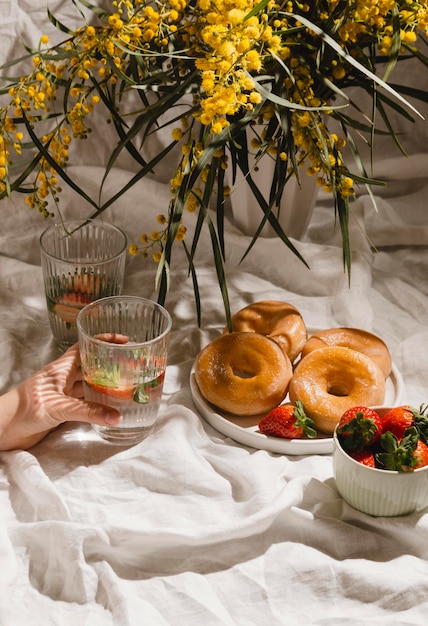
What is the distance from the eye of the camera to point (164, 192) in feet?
5.25

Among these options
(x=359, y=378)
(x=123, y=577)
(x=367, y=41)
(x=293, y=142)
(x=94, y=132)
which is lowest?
(x=123, y=577)

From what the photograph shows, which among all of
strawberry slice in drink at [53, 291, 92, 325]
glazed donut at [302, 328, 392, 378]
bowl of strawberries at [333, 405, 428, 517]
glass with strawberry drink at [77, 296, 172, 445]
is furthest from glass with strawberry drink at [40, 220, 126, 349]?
bowl of strawberries at [333, 405, 428, 517]

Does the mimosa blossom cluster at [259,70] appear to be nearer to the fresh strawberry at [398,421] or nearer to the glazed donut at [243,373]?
the glazed donut at [243,373]

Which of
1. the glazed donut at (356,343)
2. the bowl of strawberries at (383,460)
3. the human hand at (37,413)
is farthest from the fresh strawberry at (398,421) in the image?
→ the human hand at (37,413)

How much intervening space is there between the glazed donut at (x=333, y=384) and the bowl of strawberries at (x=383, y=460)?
0.29ft

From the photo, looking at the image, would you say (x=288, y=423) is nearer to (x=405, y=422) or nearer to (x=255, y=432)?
(x=255, y=432)

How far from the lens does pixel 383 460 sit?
3.32 ft

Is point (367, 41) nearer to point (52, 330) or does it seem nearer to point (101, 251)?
point (101, 251)

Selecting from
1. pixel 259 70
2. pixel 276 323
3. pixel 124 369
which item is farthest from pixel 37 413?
pixel 259 70

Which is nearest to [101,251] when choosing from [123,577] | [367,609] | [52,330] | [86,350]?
[52,330]

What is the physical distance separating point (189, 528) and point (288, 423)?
201 mm

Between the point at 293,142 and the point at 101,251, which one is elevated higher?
the point at 293,142

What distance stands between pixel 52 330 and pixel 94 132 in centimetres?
46

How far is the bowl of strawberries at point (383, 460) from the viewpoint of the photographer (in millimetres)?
998
